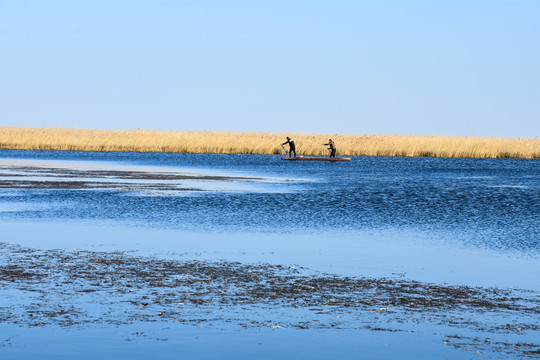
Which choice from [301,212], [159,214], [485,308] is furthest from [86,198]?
[485,308]

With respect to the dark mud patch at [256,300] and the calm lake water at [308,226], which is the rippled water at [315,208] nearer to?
A: the calm lake water at [308,226]

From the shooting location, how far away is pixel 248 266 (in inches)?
471

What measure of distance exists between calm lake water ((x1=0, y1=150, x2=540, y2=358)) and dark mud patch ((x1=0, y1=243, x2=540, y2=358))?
544 mm

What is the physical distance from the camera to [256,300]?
30.9ft

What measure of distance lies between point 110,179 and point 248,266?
2294cm

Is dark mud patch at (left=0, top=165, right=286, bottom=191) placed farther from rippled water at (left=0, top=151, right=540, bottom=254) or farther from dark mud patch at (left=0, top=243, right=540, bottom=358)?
dark mud patch at (left=0, top=243, right=540, bottom=358)

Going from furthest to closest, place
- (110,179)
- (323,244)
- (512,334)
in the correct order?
(110,179)
(323,244)
(512,334)

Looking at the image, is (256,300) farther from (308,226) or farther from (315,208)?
(315,208)

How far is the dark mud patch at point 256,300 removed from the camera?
8266 millimetres

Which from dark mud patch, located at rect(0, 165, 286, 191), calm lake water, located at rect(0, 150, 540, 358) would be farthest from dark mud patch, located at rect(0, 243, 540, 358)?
dark mud patch, located at rect(0, 165, 286, 191)

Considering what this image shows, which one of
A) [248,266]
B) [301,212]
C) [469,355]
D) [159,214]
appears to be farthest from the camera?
[301,212]

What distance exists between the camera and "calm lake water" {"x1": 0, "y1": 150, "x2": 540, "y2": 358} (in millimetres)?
12531

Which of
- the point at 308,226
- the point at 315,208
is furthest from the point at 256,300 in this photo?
the point at 315,208

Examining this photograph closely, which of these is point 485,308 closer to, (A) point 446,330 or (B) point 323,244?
(A) point 446,330
